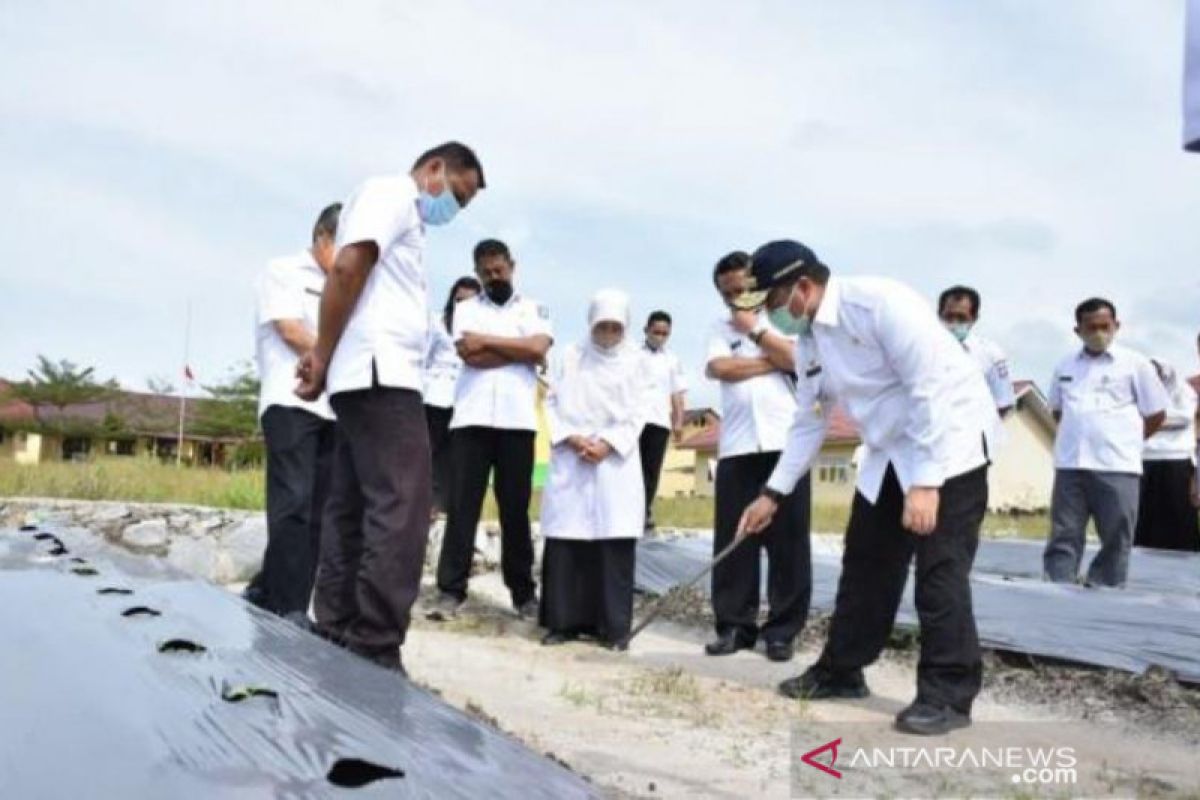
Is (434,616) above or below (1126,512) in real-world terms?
below

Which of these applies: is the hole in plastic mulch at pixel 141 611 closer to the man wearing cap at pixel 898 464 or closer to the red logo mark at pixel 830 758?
the red logo mark at pixel 830 758

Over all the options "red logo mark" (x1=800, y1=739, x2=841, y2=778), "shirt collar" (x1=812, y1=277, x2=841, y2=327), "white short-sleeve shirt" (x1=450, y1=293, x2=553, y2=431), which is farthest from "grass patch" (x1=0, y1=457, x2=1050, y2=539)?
"red logo mark" (x1=800, y1=739, x2=841, y2=778)

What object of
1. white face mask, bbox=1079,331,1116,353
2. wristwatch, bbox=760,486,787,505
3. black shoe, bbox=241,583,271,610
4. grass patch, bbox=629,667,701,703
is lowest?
grass patch, bbox=629,667,701,703

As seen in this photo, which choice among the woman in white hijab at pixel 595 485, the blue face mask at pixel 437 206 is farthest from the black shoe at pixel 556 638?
the blue face mask at pixel 437 206

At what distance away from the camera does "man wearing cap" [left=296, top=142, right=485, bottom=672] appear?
2826mm

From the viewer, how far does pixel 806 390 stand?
371cm

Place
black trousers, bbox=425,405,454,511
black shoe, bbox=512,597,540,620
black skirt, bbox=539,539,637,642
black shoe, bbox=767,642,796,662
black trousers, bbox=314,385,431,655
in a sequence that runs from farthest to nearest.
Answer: black trousers, bbox=425,405,454,511
black shoe, bbox=512,597,540,620
black skirt, bbox=539,539,637,642
black shoe, bbox=767,642,796,662
black trousers, bbox=314,385,431,655

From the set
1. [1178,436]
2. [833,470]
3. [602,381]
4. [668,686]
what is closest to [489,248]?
[602,381]

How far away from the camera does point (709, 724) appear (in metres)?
3.16

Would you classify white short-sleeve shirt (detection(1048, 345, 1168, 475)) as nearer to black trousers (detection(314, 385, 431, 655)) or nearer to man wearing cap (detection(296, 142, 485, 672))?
man wearing cap (detection(296, 142, 485, 672))

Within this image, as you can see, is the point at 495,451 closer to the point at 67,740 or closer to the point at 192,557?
the point at 192,557

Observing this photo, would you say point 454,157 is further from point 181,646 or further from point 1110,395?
point 1110,395

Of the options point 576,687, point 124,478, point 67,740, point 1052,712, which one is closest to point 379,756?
point 67,740

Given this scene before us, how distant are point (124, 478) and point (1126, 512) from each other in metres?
6.50
